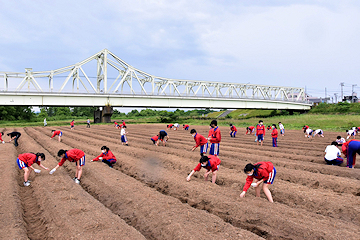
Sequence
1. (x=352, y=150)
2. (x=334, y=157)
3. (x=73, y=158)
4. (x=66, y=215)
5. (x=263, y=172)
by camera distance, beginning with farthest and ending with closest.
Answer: (x=334, y=157), (x=352, y=150), (x=73, y=158), (x=263, y=172), (x=66, y=215)

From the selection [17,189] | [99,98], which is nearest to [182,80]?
[99,98]

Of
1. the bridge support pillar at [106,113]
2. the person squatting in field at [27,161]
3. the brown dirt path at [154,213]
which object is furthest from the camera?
the bridge support pillar at [106,113]

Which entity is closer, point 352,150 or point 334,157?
point 352,150

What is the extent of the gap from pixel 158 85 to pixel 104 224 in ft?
204

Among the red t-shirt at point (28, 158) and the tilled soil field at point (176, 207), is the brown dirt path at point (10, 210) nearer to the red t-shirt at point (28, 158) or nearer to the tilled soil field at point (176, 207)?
the tilled soil field at point (176, 207)

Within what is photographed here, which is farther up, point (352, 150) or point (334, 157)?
point (352, 150)

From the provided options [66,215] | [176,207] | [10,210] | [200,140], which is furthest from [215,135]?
[10,210]

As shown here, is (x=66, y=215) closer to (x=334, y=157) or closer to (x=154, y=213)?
(x=154, y=213)

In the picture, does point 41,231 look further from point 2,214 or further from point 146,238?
point 146,238

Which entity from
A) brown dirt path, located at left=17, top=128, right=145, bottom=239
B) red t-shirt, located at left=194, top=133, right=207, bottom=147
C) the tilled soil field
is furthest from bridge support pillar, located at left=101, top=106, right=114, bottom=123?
brown dirt path, located at left=17, top=128, right=145, bottom=239

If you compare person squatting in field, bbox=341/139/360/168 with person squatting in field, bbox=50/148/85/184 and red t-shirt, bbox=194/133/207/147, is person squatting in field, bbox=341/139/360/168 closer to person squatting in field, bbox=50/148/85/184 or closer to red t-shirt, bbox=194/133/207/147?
red t-shirt, bbox=194/133/207/147

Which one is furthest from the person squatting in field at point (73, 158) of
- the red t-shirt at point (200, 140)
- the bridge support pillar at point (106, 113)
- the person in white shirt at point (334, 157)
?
the bridge support pillar at point (106, 113)

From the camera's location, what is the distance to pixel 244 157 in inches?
478

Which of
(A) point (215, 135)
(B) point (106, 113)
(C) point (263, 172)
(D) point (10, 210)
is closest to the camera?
(C) point (263, 172)
